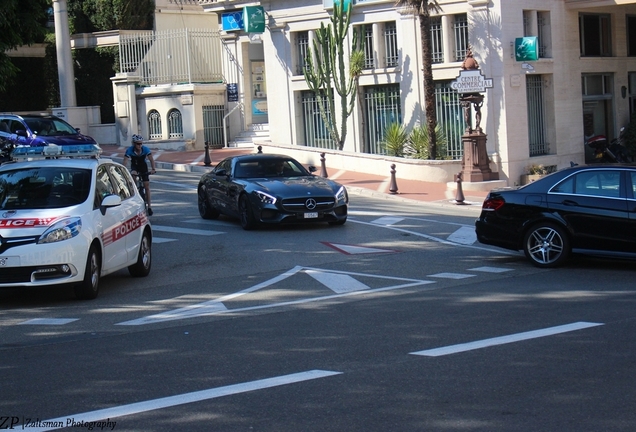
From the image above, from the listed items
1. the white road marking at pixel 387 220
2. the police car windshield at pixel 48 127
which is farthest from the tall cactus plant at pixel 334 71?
the white road marking at pixel 387 220

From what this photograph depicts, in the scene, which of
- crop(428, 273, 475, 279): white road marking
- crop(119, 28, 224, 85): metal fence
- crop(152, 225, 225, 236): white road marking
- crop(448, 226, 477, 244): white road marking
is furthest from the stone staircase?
crop(428, 273, 475, 279): white road marking

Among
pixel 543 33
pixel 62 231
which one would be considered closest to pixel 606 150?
pixel 543 33

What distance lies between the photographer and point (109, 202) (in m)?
12.1

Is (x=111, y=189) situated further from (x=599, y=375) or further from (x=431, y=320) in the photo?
(x=599, y=375)

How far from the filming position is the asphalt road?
644 cm

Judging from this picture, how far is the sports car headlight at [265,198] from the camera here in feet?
57.8

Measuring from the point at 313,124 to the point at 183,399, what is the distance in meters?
27.2

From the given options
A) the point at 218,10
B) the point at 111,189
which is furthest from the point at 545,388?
the point at 218,10

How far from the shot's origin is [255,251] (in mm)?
15812

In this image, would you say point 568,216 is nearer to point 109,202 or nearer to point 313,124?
point 109,202

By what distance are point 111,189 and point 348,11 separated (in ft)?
62.7

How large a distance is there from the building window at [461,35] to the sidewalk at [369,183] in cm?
427

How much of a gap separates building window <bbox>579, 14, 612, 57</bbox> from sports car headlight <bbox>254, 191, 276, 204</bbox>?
16.6 m

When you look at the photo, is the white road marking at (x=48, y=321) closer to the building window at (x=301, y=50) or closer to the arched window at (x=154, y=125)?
Answer: the building window at (x=301, y=50)
